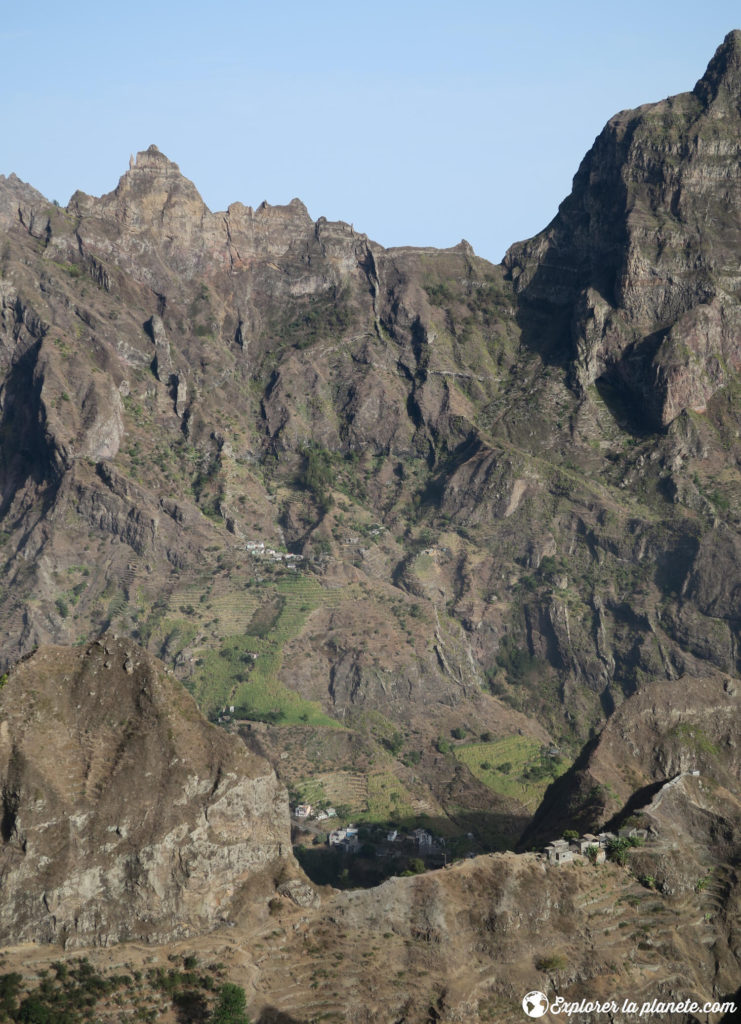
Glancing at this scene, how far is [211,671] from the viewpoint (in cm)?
17275

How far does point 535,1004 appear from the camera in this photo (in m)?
84.6

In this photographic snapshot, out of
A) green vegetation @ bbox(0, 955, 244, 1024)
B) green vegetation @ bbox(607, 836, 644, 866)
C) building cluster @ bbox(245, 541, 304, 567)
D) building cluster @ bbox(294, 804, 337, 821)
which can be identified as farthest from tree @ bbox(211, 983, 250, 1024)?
building cluster @ bbox(245, 541, 304, 567)

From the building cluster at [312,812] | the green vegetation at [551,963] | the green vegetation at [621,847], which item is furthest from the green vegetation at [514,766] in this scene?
the green vegetation at [551,963]

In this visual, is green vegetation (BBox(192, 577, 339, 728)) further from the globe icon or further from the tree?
the tree

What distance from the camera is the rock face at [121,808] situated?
270ft

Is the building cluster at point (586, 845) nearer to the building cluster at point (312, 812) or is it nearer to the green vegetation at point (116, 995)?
the green vegetation at point (116, 995)

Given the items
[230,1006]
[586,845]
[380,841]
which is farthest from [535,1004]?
[380,841]

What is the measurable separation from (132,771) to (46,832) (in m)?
7.35

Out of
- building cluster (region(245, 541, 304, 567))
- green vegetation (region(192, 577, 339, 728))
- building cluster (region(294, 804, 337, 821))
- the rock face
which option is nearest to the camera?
the rock face

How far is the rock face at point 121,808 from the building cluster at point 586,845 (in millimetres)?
20633

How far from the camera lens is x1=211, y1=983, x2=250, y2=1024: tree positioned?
Result: 253ft

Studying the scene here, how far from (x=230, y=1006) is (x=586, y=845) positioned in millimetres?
32959

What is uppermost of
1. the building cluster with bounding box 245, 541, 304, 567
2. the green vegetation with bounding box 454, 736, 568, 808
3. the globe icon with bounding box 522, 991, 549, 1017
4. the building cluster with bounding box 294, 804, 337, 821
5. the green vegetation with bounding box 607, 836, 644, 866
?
the building cluster with bounding box 245, 541, 304, 567

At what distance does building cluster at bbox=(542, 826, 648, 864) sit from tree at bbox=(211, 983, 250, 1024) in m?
27.8
